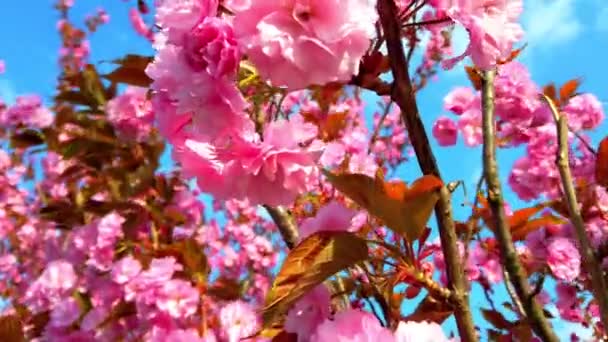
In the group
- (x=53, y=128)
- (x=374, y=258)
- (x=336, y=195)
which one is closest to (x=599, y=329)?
(x=336, y=195)

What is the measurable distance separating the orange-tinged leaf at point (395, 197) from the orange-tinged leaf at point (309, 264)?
0.05 meters

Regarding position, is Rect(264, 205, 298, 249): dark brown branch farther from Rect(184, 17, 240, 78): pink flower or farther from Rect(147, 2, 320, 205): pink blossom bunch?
Rect(184, 17, 240, 78): pink flower

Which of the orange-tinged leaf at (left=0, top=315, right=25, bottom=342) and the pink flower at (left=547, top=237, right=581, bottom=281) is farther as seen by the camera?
the pink flower at (left=547, top=237, right=581, bottom=281)

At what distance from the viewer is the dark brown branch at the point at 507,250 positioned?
1.05m

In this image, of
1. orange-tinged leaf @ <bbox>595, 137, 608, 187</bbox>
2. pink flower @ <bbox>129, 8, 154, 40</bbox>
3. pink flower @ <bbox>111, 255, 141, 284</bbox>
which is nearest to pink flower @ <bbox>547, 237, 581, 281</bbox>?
orange-tinged leaf @ <bbox>595, 137, 608, 187</bbox>

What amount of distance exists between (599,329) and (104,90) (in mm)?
1990

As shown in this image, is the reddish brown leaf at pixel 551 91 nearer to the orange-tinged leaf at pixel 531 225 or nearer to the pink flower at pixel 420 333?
the orange-tinged leaf at pixel 531 225

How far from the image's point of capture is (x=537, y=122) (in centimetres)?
163

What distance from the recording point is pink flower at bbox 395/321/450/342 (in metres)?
0.76

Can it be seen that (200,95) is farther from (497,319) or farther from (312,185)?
(497,319)

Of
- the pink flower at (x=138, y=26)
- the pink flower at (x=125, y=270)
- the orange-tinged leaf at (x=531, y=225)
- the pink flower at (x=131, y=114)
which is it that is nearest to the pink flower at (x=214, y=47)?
the orange-tinged leaf at (x=531, y=225)

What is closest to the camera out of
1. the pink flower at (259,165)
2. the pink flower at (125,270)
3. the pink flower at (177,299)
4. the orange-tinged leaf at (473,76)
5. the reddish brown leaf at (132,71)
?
the pink flower at (259,165)

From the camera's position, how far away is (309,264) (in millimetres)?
785

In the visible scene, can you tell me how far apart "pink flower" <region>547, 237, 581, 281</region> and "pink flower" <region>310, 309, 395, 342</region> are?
0.95 m
